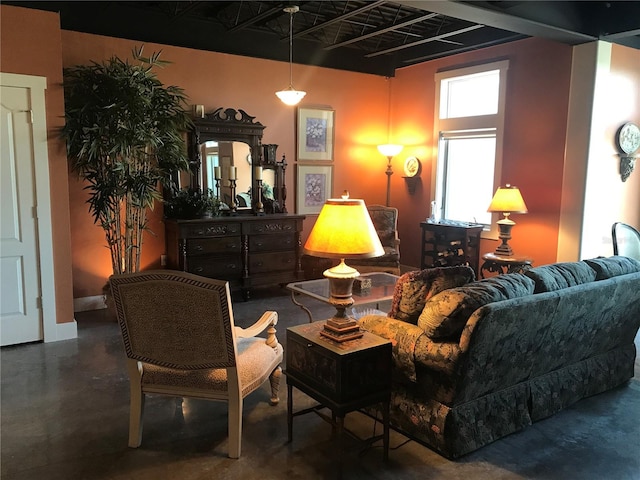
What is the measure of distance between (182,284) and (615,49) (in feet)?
16.7

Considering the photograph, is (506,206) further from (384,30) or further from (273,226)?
(273,226)

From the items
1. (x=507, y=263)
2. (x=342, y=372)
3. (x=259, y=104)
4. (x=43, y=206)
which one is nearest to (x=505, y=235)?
(x=507, y=263)

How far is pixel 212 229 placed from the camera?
17.7 ft

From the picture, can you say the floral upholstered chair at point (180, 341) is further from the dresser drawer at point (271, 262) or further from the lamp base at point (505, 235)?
the lamp base at point (505, 235)

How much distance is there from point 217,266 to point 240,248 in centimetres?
33

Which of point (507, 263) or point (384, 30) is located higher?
point (384, 30)

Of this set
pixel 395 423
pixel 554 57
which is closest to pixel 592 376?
pixel 395 423

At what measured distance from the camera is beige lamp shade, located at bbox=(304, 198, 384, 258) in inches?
98.4

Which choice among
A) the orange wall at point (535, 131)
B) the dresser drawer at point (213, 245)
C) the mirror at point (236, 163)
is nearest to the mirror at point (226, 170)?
the mirror at point (236, 163)

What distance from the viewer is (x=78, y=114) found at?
14.5ft

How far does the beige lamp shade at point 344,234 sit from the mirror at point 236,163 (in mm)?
3439

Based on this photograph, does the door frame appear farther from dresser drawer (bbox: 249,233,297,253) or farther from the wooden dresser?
dresser drawer (bbox: 249,233,297,253)

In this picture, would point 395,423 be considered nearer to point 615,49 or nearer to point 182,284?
point 182,284

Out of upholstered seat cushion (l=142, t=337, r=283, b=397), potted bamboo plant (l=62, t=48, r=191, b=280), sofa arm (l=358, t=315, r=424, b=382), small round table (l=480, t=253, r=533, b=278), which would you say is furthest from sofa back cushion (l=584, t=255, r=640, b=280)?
potted bamboo plant (l=62, t=48, r=191, b=280)
